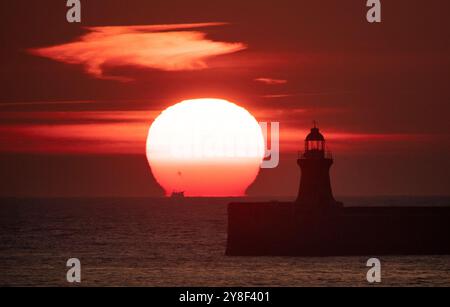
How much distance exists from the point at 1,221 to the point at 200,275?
88.9m

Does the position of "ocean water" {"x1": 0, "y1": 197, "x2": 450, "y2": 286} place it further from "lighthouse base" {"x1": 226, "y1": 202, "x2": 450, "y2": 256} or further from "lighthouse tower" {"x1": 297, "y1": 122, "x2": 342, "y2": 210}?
"lighthouse tower" {"x1": 297, "y1": 122, "x2": 342, "y2": 210}

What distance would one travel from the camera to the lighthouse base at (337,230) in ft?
196

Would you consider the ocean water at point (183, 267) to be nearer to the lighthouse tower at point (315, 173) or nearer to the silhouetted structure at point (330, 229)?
the silhouetted structure at point (330, 229)

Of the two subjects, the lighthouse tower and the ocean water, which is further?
the lighthouse tower

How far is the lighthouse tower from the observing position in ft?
Result: 201

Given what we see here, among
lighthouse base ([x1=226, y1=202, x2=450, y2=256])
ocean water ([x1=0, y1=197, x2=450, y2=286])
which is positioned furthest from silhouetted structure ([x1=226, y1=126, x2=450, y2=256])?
ocean water ([x1=0, y1=197, x2=450, y2=286])

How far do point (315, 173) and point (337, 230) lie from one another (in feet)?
12.5

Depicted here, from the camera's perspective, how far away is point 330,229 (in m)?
59.8

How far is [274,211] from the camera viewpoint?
60000 mm

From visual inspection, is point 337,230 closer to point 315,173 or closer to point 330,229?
point 330,229

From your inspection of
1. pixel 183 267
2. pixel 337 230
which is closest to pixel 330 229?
pixel 337 230

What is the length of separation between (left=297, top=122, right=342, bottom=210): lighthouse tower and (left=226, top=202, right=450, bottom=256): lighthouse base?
107 centimetres
